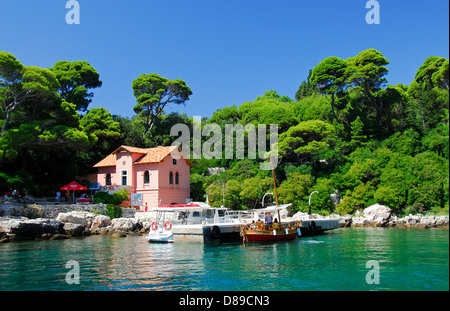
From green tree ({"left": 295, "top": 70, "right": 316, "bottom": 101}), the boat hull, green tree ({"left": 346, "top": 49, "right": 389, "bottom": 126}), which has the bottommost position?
the boat hull

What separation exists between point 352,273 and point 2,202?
24685 millimetres

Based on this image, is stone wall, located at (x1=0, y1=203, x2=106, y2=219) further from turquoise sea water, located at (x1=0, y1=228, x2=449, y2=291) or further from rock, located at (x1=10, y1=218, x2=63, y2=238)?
turquoise sea water, located at (x1=0, y1=228, x2=449, y2=291)

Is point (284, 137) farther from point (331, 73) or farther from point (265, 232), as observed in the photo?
point (265, 232)

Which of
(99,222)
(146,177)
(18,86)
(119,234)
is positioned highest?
(18,86)

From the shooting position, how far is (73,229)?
2566 centimetres

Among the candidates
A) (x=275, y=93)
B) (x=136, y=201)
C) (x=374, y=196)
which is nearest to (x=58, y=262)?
(x=136, y=201)

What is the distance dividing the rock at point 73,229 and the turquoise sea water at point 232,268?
7.13 meters

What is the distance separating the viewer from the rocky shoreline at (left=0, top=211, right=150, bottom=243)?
23047 mm

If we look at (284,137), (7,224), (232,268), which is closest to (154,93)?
(284,137)

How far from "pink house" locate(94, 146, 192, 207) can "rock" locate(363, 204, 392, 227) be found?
708 inches

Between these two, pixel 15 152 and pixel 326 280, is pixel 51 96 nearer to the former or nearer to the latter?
pixel 15 152

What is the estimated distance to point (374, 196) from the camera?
105 ft

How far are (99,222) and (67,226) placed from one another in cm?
292

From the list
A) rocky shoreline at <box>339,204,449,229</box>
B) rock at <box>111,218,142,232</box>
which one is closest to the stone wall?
rock at <box>111,218,142,232</box>
